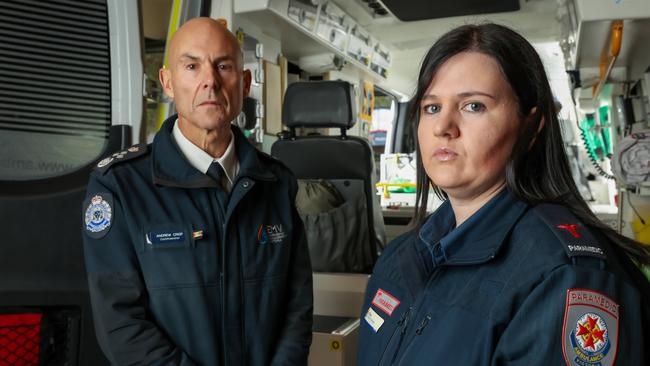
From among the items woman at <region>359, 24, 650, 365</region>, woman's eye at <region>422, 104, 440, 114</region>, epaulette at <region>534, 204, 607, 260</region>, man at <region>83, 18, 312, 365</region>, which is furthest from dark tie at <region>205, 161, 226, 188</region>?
epaulette at <region>534, 204, 607, 260</region>

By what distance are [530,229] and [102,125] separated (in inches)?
51.0

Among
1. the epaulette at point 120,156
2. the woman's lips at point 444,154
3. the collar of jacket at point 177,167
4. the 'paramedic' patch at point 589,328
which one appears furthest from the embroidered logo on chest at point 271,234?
the 'paramedic' patch at point 589,328

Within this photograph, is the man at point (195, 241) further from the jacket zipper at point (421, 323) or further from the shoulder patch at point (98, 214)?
the jacket zipper at point (421, 323)

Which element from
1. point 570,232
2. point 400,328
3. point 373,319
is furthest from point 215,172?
point 570,232

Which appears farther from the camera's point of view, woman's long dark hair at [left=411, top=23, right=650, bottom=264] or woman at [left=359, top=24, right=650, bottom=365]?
woman's long dark hair at [left=411, top=23, right=650, bottom=264]

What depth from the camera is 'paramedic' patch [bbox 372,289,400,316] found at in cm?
134

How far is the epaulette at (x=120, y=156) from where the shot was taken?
171 centimetres

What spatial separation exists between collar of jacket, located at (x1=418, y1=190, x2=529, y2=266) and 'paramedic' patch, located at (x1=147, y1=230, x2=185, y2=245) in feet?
2.52

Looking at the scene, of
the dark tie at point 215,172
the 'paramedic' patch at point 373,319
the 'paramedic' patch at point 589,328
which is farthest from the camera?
the dark tie at point 215,172

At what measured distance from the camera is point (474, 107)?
1199mm

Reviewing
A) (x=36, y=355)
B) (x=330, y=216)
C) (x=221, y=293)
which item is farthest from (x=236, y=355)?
(x=330, y=216)

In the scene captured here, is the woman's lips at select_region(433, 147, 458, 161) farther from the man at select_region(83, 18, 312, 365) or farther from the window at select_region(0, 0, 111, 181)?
the window at select_region(0, 0, 111, 181)

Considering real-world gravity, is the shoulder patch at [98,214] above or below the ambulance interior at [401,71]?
below

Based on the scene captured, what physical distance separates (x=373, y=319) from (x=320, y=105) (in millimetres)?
2195
